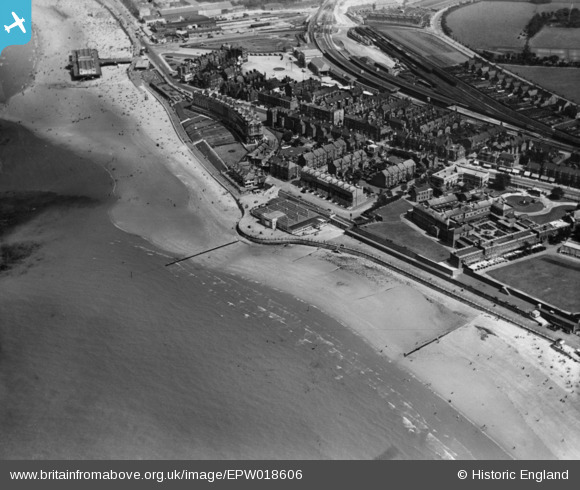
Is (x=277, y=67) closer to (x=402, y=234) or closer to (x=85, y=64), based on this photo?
(x=85, y=64)

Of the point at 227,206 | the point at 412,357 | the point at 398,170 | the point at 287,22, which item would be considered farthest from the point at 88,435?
the point at 287,22

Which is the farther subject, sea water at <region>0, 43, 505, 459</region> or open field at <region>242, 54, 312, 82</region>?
open field at <region>242, 54, 312, 82</region>

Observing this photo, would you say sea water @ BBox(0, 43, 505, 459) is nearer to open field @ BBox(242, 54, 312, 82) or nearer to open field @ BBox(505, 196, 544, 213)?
open field @ BBox(505, 196, 544, 213)

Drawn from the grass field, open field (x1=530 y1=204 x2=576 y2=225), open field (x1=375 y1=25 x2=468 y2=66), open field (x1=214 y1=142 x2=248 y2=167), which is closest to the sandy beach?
open field (x1=214 y1=142 x2=248 y2=167)

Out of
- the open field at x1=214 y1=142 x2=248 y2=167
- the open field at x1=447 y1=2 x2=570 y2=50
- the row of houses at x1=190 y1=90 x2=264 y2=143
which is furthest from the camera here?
the open field at x1=447 y1=2 x2=570 y2=50

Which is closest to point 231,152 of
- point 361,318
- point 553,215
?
point 553,215
